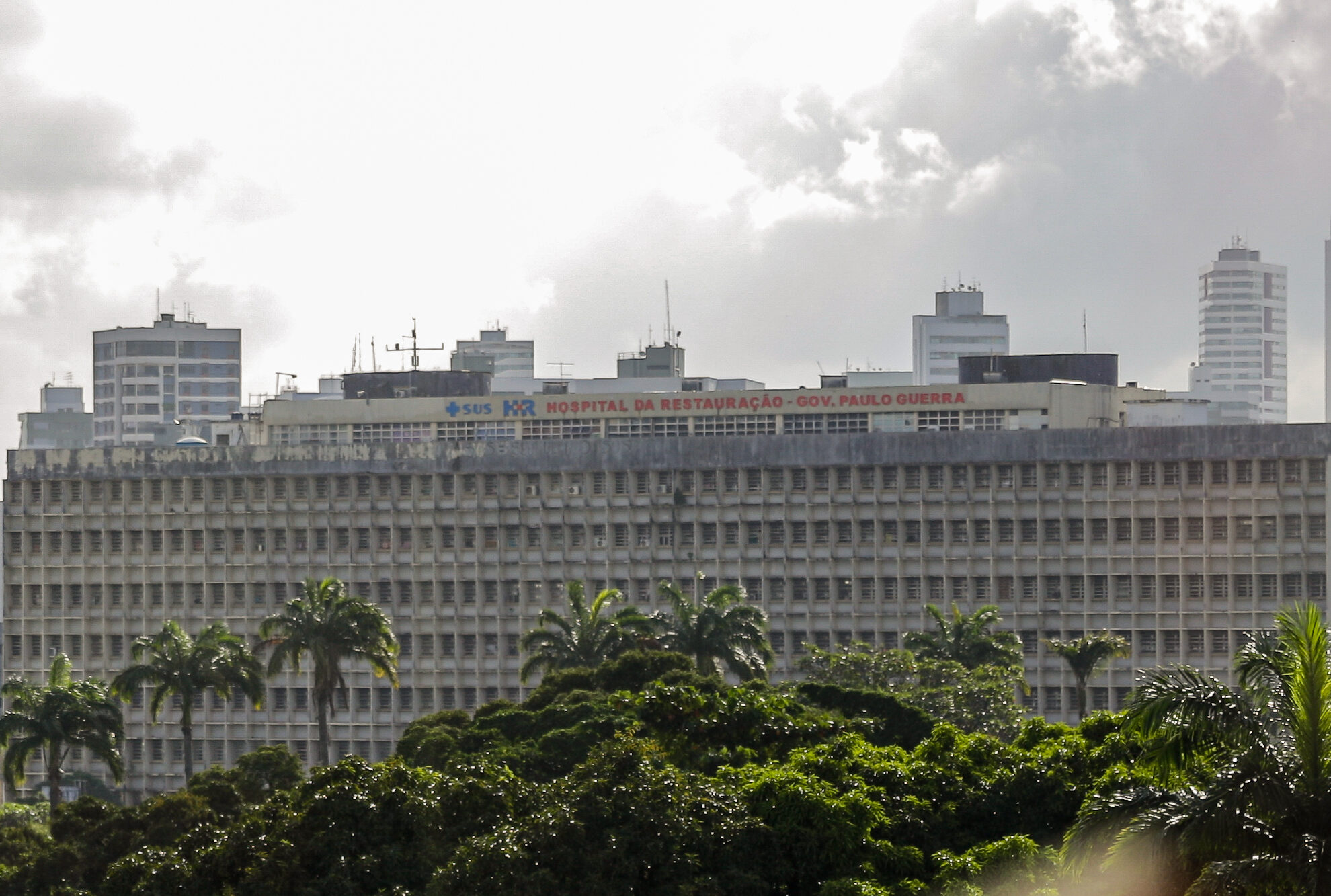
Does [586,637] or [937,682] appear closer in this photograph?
[937,682]

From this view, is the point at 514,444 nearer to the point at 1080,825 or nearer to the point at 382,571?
the point at 382,571

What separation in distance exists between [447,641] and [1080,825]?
100688 mm

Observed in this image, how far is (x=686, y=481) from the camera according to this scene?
13162cm

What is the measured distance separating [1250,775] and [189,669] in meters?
71.3

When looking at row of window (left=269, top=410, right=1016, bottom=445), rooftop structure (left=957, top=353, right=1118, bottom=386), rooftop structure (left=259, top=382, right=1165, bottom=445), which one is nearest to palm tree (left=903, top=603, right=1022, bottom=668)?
rooftop structure (left=259, top=382, right=1165, bottom=445)

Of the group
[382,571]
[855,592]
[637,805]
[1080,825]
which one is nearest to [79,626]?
[382,571]

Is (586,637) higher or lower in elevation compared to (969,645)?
higher

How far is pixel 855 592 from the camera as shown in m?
129

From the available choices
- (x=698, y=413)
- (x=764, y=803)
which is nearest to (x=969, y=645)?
(x=698, y=413)

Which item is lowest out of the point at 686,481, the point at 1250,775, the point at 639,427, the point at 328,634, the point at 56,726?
the point at 56,726

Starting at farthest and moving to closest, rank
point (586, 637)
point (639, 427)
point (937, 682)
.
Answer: point (639, 427) → point (586, 637) → point (937, 682)

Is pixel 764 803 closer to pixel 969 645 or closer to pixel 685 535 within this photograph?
pixel 969 645

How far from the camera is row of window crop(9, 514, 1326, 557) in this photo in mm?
122812

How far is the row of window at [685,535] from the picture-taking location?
403 feet
